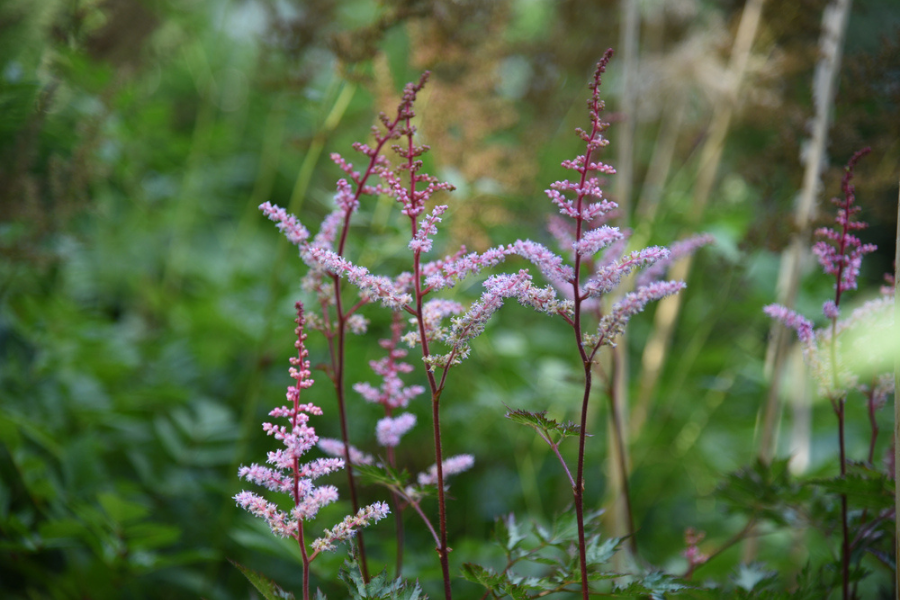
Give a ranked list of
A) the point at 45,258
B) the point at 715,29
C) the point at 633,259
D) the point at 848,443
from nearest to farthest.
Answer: the point at 633,259
the point at 45,258
the point at 715,29
the point at 848,443

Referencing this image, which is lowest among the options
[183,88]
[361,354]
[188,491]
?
[188,491]

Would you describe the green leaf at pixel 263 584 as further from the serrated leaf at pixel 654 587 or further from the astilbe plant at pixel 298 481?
the serrated leaf at pixel 654 587

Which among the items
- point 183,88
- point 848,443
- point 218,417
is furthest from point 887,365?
point 183,88

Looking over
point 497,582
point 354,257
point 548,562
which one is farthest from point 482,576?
point 354,257

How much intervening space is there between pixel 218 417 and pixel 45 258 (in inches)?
20.9

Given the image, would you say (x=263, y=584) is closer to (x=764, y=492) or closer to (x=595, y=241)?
(x=595, y=241)

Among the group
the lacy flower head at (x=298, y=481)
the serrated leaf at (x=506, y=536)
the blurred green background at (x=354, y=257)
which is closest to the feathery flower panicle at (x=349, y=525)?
the lacy flower head at (x=298, y=481)

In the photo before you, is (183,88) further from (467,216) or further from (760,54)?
(760,54)

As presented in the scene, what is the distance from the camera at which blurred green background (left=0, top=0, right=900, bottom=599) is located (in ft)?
4.47

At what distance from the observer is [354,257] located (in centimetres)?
164

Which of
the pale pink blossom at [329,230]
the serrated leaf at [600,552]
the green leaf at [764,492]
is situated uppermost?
the pale pink blossom at [329,230]

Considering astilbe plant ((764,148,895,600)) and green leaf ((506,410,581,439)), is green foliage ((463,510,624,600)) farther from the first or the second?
astilbe plant ((764,148,895,600))

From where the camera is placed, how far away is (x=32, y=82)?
4.96ft

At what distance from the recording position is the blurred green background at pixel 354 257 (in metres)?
1.36
